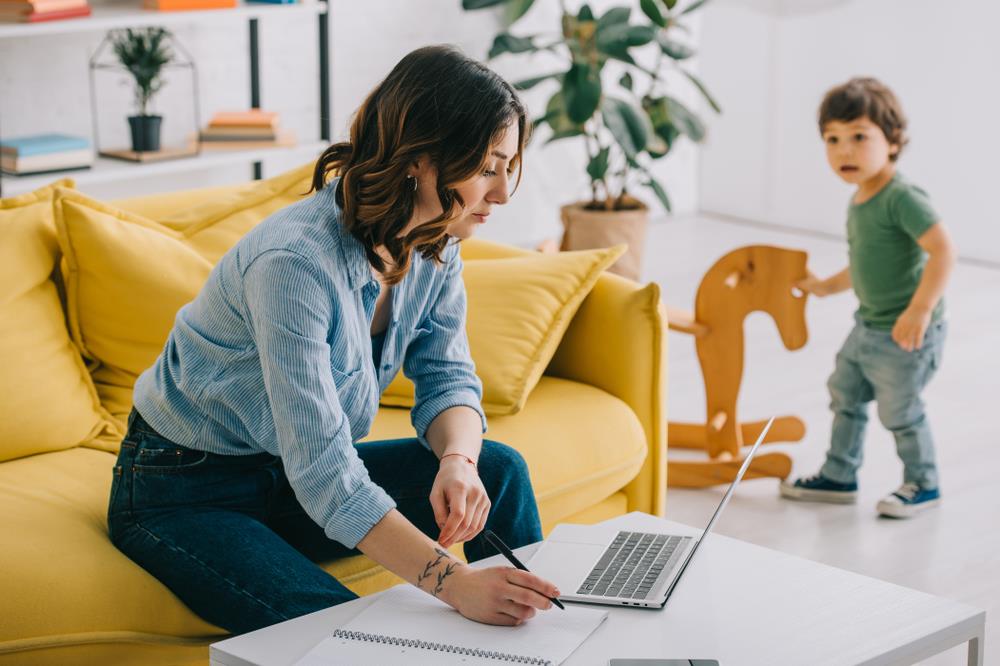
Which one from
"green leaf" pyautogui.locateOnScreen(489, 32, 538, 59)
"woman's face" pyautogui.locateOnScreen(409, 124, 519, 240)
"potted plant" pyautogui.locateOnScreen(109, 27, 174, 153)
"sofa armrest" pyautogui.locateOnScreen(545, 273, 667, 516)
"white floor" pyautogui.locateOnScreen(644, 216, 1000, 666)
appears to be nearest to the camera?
"woman's face" pyautogui.locateOnScreen(409, 124, 519, 240)

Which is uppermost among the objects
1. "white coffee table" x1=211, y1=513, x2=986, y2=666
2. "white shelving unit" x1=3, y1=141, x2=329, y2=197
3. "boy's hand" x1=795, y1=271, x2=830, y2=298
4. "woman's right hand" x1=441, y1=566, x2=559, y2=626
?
"white shelving unit" x1=3, y1=141, x2=329, y2=197

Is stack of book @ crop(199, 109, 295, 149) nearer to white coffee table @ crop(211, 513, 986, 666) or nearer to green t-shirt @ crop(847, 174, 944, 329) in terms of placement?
green t-shirt @ crop(847, 174, 944, 329)

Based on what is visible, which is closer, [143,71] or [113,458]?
[113,458]

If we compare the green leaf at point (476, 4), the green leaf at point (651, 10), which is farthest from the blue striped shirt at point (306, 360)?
the green leaf at point (476, 4)

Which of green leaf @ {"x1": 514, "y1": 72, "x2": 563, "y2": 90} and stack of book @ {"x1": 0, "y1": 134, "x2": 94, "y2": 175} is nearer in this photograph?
stack of book @ {"x1": 0, "y1": 134, "x2": 94, "y2": 175}

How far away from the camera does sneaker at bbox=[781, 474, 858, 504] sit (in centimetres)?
287

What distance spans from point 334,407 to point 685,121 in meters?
2.77

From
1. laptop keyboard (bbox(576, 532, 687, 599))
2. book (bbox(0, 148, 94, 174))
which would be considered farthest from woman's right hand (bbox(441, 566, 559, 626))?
book (bbox(0, 148, 94, 174))

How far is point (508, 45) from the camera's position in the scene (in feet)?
13.6

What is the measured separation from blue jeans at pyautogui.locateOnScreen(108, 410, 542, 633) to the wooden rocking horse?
3.80 ft

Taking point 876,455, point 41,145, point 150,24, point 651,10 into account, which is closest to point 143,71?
point 150,24

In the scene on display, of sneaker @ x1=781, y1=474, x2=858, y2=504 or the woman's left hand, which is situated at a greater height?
the woman's left hand

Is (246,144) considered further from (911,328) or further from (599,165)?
(911,328)

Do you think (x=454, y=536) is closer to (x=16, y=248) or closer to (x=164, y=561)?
(x=164, y=561)
